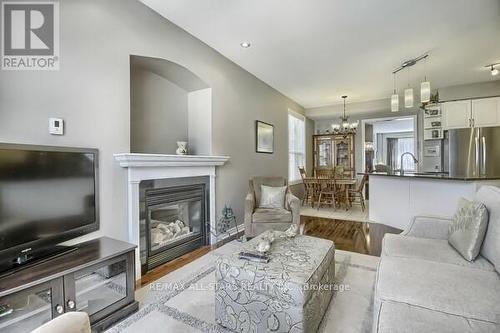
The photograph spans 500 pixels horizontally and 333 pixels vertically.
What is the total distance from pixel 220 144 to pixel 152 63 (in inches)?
54.0

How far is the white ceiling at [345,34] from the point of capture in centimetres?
246

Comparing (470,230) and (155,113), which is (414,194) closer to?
(470,230)

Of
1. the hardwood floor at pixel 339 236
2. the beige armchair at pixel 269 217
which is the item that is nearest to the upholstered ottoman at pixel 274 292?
the hardwood floor at pixel 339 236

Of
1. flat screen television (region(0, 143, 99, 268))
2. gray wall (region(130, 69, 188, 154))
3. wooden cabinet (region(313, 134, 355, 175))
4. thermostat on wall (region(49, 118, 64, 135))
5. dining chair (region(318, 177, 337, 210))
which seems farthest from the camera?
wooden cabinet (region(313, 134, 355, 175))

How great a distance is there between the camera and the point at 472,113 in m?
4.82

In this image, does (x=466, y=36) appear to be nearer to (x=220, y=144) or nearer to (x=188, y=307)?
(x=220, y=144)

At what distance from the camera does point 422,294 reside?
4.03 ft

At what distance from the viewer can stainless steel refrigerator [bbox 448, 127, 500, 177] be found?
4320 millimetres

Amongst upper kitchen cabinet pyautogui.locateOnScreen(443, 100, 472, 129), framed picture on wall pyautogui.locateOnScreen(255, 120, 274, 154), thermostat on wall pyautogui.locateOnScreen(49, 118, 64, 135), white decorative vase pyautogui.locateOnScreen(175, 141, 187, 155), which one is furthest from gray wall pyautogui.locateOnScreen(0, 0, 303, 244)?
upper kitchen cabinet pyautogui.locateOnScreen(443, 100, 472, 129)

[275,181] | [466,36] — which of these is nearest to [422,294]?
[275,181]

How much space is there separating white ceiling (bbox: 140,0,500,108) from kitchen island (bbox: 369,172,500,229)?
1837mm

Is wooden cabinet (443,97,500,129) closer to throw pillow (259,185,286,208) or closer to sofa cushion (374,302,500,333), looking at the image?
throw pillow (259,185,286,208)

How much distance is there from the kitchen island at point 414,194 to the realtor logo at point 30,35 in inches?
168

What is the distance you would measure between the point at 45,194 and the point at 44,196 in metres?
0.01
